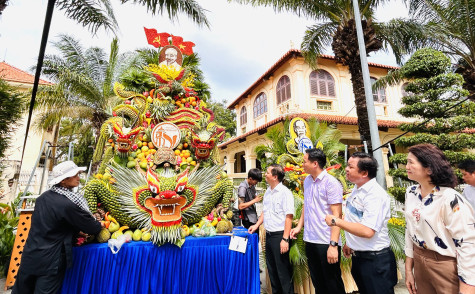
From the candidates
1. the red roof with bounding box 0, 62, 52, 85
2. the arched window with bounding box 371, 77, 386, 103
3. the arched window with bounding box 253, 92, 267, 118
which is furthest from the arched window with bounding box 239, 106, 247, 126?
the red roof with bounding box 0, 62, 52, 85

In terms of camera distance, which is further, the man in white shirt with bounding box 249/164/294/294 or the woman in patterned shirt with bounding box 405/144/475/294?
the man in white shirt with bounding box 249/164/294/294

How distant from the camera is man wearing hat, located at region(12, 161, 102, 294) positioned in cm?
200

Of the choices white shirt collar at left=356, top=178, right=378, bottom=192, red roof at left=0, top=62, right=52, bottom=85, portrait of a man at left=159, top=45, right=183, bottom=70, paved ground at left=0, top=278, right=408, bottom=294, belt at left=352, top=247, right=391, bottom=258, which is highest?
red roof at left=0, top=62, right=52, bottom=85

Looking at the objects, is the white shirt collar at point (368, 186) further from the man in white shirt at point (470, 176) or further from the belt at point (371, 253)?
the man in white shirt at point (470, 176)

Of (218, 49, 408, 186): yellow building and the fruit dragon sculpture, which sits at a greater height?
(218, 49, 408, 186): yellow building

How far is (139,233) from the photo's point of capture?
279 cm

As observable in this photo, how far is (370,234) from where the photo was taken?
1724 millimetres

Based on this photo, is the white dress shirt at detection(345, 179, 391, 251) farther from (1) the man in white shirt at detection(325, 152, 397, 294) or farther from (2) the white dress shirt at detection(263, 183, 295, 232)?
(2) the white dress shirt at detection(263, 183, 295, 232)

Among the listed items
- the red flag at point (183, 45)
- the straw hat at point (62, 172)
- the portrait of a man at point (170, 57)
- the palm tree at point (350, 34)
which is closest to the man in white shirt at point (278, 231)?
the straw hat at point (62, 172)

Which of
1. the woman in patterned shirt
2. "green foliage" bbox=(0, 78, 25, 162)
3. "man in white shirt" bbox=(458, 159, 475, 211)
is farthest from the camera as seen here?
"green foliage" bbox=(0, 78, 25, 162)

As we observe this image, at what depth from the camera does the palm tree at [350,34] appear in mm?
6703

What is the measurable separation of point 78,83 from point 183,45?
6539mm

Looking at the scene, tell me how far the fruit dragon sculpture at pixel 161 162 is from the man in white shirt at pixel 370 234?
160 centimetres

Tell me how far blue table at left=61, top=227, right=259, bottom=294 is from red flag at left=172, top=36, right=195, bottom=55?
144 inches
